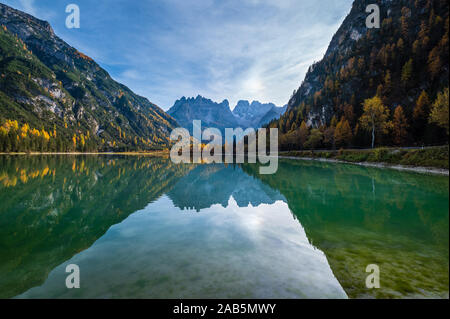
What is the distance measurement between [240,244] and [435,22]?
4831 inches

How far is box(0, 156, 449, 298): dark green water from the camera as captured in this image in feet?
22.2

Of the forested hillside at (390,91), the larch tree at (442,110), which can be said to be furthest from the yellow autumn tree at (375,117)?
the larch tree at (442,110)

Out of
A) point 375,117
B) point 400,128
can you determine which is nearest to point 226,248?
point 375,117

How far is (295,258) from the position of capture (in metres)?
9.08

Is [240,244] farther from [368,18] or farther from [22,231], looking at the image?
[368,18]

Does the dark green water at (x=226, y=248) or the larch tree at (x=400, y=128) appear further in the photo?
the larch tree at (x=400, y=128)

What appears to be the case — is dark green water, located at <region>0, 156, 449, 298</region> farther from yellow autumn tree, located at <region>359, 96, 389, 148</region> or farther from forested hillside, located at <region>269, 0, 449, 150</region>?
yellow autumn tree, located at <region>359, 96, 389, 148</region>

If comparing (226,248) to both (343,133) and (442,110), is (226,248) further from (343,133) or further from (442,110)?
(343,133)

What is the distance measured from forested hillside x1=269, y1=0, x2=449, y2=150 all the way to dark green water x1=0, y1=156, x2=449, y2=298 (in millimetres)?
43722

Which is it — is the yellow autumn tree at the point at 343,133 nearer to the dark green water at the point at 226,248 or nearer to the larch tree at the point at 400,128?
the larch tree at the point at 400,128

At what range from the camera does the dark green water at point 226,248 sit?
6.77 metres

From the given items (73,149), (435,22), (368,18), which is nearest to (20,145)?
(73,149)

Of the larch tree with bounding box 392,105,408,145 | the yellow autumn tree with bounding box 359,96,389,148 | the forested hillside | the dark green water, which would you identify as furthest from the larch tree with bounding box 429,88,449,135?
the larch tree with bounding box 392,105,408,145

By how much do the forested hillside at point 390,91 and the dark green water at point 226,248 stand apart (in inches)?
1721
